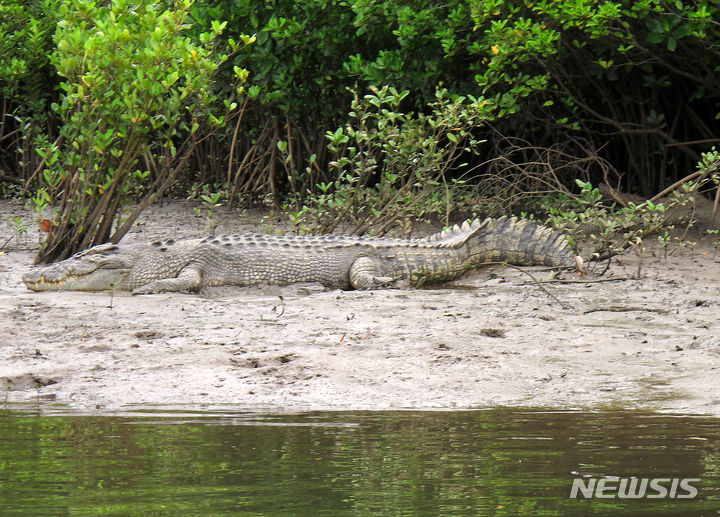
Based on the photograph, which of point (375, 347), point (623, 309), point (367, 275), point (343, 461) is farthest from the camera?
point (367, 275)

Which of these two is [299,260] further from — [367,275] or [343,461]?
[343,461]

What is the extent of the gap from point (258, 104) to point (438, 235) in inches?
168

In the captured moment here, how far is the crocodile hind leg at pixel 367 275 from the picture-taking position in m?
7.51

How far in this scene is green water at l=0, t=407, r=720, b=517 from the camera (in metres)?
2.59

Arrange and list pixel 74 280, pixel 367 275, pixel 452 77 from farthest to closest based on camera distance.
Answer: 1. pixel 452 77
2. pixel 367 275
3. pixel 74 280

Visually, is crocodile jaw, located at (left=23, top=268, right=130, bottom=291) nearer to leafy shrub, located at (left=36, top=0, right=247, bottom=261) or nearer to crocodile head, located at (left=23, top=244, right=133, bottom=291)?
crocodile head, located at (left=23, top=244, right=133, bottom=291)

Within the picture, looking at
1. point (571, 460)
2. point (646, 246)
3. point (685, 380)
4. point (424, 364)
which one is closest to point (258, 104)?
point (646, 246)

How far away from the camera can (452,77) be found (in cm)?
1064

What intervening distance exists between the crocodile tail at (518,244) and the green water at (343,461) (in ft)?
13.3

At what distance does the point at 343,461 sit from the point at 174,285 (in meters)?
4.47

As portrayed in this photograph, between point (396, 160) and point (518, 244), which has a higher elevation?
point (396, 160)
